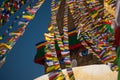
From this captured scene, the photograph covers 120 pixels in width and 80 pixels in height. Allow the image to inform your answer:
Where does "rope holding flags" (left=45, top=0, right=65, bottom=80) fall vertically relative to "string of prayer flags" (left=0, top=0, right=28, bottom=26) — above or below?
below

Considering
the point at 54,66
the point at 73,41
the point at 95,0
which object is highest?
the point at 95,0

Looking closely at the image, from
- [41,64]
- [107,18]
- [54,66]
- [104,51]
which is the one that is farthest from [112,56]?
[41,64]

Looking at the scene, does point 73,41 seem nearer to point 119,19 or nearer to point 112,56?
point 112,56

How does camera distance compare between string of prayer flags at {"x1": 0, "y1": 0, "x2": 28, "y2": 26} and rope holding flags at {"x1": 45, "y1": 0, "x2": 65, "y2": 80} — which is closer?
string of prayer flags at {"x1": 0, "y1": 0, "x2": 28, "y2": 26}

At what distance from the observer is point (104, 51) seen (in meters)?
9.88

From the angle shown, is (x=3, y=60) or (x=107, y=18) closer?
(x=3, y=60)

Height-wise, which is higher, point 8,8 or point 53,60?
point 8,8

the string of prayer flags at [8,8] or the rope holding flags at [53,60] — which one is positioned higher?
the string of prayer flags at [8,8]

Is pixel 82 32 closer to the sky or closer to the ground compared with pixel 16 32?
closer to the ground

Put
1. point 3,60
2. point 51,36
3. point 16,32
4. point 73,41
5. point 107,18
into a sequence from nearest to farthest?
point 3,60
point 16,32
point 107,18
point 51,36
point 73,41

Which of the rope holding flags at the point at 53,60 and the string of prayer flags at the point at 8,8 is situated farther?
the rope holding flags at the point at 53,60

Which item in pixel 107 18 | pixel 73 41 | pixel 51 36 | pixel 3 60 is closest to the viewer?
pixel 3 60

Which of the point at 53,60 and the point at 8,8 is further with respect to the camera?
the point at 53,60

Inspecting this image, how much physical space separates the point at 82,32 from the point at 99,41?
1047 mm
